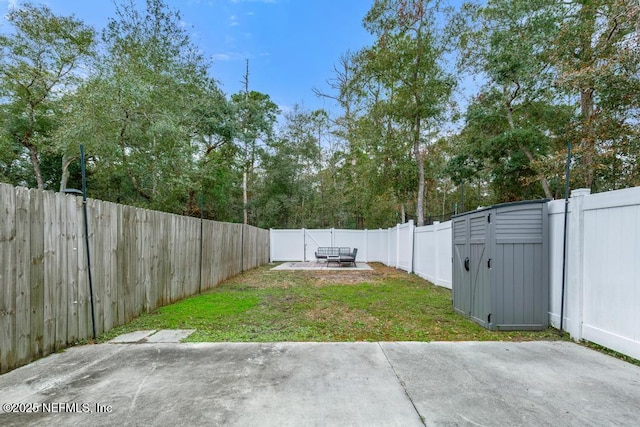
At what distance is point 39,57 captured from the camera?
1081 cm

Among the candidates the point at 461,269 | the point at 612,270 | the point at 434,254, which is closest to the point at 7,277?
the point at 461,269

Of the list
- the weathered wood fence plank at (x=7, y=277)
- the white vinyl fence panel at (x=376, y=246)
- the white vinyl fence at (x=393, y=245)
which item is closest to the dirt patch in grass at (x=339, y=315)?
the weathered wood fence plank at (x=7, y=277)

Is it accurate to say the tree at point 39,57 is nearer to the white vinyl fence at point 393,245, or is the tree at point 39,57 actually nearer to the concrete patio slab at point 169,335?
the white vinyl fence at point 393,245

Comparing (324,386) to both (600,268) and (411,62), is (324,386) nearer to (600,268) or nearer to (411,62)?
(600,268)

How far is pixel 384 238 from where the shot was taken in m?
14.4

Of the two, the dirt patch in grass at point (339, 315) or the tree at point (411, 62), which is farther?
the tree at point (411, 62)

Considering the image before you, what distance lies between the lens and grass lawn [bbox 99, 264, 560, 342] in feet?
11.6

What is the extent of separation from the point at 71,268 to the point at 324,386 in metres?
2.88

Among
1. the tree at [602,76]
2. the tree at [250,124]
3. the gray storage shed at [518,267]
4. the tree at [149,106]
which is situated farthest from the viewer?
the tree at [250,124]

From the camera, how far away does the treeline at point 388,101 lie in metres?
7.98

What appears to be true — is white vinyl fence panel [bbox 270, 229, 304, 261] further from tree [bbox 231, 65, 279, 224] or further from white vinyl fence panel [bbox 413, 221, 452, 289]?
white vinyl fence panel [bbox 413, 221, 452, 289]

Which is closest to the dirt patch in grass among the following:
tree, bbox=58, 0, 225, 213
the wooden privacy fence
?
the wooden privacy fence

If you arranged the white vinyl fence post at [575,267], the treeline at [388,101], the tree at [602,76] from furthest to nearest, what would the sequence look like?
1. the treeline at [388,101]
2. the tree at [602,76]
3. the white vinyl fence post at [575,267]

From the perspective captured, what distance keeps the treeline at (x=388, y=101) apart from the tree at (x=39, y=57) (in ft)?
0.12
